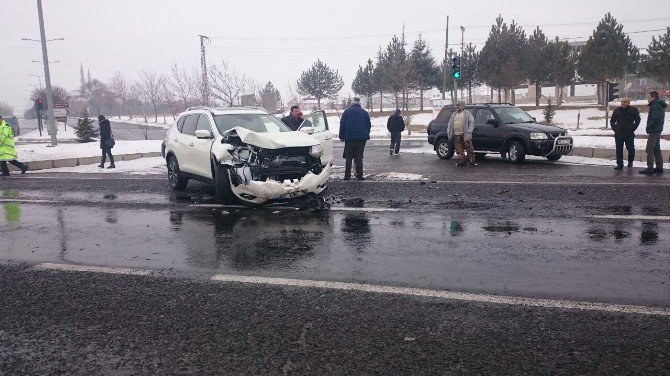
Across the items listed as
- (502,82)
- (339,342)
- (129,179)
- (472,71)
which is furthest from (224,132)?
(472,71)

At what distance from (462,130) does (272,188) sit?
7.32 metres

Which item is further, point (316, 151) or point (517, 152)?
point (517, 152)

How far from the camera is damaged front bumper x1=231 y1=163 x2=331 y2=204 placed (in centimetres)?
809

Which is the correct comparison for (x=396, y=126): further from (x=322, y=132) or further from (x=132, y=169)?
(x=132, y=169)

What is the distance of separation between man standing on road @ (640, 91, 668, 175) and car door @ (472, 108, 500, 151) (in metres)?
4.08

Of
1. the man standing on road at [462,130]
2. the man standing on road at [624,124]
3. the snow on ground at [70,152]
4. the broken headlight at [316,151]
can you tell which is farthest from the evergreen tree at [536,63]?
the broken headlight at [316,151]

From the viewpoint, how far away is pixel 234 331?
3662 millimetres

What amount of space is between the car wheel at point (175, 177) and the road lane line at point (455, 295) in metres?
6.60

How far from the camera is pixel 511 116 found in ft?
49.4

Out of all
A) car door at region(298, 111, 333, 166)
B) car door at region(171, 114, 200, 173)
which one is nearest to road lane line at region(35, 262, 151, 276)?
car door at region(298, 111, 333, 166)

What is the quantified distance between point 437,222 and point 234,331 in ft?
13.4

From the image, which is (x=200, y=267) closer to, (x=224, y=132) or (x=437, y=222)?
(x=437, y=222)

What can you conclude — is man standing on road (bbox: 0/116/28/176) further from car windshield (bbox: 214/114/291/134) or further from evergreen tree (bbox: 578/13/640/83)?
evergreen tree (bbox: 578/13/640/83)

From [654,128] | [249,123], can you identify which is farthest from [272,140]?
[654,128]
